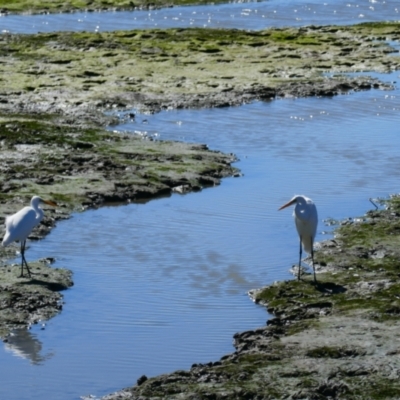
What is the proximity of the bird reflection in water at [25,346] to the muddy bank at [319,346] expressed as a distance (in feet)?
5.42

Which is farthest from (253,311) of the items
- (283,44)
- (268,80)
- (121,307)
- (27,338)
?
(283,44)

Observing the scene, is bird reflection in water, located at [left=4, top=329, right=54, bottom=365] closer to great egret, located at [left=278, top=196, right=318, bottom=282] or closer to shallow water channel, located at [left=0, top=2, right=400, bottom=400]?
shallow water channel, located at [left=0, top=2, right=400, bottom=400]

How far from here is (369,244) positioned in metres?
16.1

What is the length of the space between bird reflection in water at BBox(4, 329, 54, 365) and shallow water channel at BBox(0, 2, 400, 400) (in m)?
0.02

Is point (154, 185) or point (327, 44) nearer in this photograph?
point (154, 185)

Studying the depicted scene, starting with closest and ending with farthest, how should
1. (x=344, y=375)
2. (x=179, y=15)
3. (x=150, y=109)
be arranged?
(x=344, y=375) < (x=150, y=109) < (x=179, y=15)

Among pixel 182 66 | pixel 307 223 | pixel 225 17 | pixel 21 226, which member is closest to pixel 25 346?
pixel 21 226

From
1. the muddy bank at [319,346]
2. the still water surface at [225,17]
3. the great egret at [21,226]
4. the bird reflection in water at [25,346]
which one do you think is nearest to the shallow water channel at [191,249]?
the bird reflection in water at [25,346]

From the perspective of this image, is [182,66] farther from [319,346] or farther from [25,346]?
[319,346]

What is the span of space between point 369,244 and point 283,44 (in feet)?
67.6

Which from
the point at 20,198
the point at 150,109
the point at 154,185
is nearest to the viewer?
the point at 20,198

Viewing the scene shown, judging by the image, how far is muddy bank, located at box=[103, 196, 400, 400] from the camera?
10.9m

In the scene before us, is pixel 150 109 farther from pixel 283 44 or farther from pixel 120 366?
pixel 120 366

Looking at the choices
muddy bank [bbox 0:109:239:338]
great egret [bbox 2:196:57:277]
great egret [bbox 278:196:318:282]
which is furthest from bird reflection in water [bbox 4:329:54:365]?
great egret [bbox 278:196:318:282]
